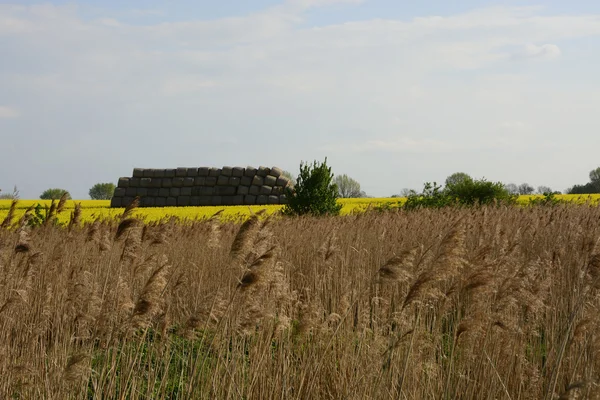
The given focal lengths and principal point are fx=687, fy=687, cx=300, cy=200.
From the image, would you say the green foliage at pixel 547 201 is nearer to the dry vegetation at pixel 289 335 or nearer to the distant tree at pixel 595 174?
the dry vegetation at pixel 289 335

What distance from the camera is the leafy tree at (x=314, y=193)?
1439 cm

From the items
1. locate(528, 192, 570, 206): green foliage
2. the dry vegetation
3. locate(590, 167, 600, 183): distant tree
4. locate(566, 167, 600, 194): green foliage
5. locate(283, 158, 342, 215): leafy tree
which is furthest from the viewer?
locate(590, 167, 600, 183): distant tree

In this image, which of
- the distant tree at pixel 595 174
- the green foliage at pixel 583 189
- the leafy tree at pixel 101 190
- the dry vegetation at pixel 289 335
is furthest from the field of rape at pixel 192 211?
the distant tree at pixel 595 174

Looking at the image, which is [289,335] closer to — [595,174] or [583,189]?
[583,189]

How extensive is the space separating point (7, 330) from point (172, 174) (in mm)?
20780

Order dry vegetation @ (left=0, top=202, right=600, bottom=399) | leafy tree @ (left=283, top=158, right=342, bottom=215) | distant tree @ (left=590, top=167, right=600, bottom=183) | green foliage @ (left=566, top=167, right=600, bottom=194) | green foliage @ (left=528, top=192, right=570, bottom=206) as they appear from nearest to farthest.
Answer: dry vegetation @ (left=0, top=202, right=600, bottom=399), leafy tree @ (left=283, top=158, right=342, bottom=215), green foliage @ (left=528, top=192, right=570, bottom=206), green foliage @ (left=566, top=167, right=600, bottom=194), distant tree @ (left=590, top=167, right=600, bottom=183)

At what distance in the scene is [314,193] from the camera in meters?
14.4

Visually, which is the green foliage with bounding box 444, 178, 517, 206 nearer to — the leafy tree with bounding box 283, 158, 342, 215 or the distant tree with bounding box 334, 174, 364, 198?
the leafy tree with bounding box 283, 158, 342, 215

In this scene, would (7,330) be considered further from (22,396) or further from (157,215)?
(157,215)

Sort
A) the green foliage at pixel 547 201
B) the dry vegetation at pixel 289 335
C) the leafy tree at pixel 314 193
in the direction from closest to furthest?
the dry vegetation at pixel 289 335 < the leafy tree at pixel 314 193 < the green foliage at pixel 547 201

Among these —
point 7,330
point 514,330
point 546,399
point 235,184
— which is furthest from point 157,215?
point 546,399

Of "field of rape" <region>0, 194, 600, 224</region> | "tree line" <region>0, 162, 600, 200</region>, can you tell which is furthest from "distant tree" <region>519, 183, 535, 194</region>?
"field of rape" <region>0, 194, 600, 224</region>

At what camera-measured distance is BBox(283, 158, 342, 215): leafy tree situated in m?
14.4

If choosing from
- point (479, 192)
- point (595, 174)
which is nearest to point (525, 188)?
point (595, 174)
